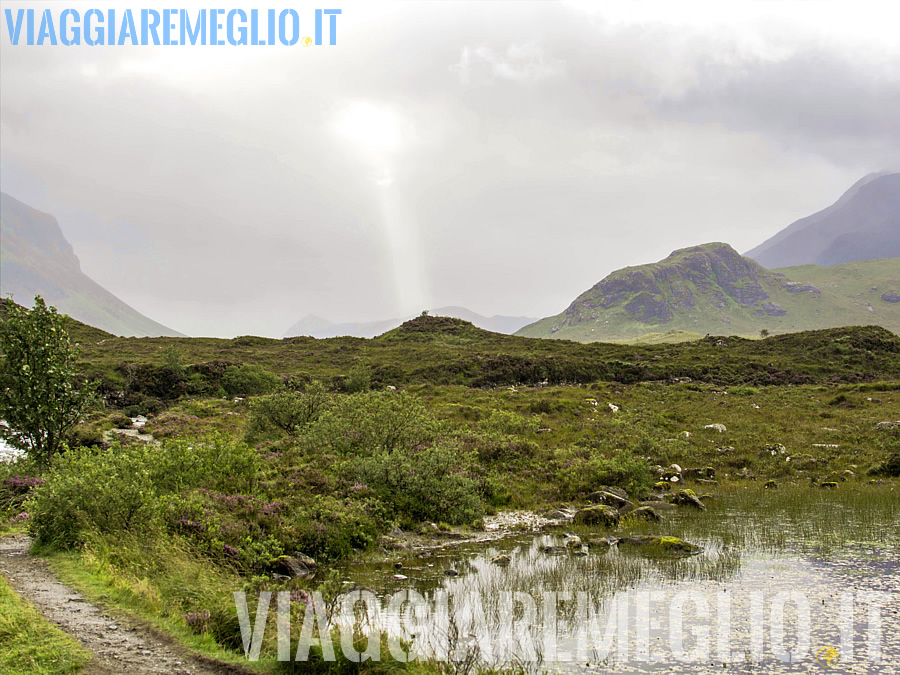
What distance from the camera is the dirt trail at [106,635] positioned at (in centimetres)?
849

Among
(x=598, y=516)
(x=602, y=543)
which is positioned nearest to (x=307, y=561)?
(x=602, y=543)

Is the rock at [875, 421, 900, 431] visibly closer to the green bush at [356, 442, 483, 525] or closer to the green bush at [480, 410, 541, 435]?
the green bush at [480, 410, 541, 435]

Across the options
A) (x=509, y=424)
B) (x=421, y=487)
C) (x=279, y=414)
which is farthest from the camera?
(x=509, y=424)

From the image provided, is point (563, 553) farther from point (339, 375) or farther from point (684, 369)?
point (684, 369)

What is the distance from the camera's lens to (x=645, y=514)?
20078 mm

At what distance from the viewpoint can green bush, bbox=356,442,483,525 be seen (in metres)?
19.9

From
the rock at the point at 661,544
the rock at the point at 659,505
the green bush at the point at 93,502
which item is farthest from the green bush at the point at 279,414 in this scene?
the rock at the point at 661,544

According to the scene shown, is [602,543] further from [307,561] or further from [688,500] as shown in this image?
[307,561]

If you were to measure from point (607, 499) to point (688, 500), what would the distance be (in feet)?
10.4

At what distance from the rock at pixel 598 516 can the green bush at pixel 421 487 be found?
3.68 metres

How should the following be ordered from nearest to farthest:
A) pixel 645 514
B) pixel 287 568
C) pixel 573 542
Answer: pixel 287 568
pixel 573 542
pixel 645 514

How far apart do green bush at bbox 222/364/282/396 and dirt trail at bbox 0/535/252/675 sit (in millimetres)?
43792

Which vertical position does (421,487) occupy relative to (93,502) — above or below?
below

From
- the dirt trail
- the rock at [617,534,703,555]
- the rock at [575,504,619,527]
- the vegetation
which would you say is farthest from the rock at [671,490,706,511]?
the dirt trail
